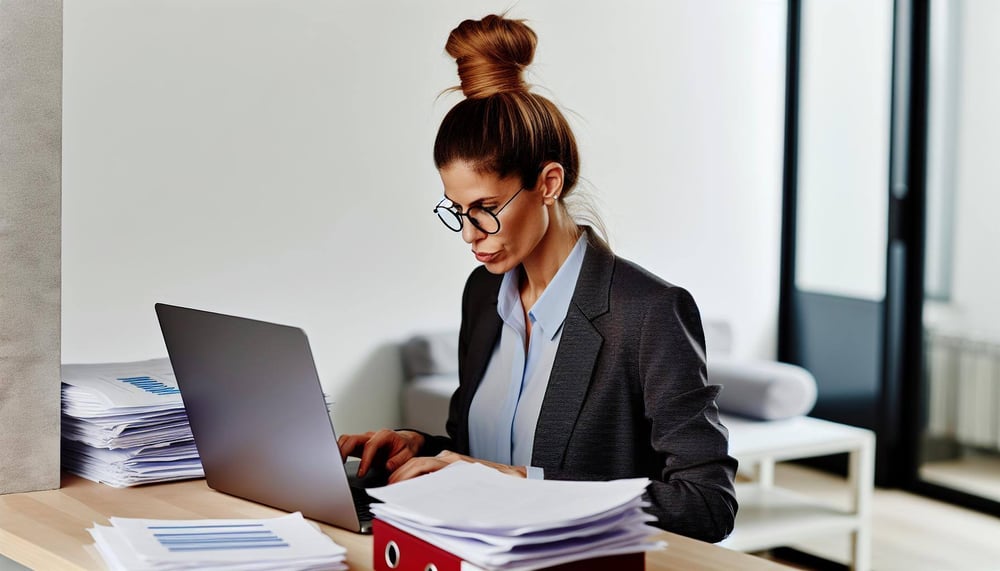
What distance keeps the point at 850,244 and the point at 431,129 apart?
187 cm

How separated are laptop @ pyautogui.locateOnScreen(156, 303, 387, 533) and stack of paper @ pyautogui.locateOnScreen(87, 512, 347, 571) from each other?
0.06m

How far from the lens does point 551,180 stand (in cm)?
186

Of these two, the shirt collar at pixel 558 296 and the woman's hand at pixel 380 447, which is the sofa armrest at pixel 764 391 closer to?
the shirt collar at pixel 558 296

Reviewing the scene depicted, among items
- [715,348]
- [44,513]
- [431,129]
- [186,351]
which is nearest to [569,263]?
[186,351]

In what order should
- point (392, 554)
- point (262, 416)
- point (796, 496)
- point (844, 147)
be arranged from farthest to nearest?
point (844, 147) < point (796, 496) < point (262, 416) < point (392, 554)

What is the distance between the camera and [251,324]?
137 centimetres

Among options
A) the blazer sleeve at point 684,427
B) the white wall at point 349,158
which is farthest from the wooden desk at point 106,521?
the white wall at point 349,158

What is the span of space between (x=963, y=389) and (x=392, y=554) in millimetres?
3624

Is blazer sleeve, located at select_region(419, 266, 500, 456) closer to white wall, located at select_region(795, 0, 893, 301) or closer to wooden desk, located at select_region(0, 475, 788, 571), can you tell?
wooden desk, located at select_region(0, 475, 788, 571)

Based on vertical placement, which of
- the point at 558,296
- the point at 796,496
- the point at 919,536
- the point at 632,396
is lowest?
the point at 919,536

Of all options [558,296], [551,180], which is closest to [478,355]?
[558,296]

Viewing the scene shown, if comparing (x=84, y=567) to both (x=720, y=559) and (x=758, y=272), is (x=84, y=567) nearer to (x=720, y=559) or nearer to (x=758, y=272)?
(x=720, y=559)

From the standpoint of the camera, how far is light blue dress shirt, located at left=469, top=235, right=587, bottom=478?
1854 millimetres

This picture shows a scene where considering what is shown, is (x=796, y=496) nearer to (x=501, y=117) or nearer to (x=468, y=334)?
(x=468, y=334)
